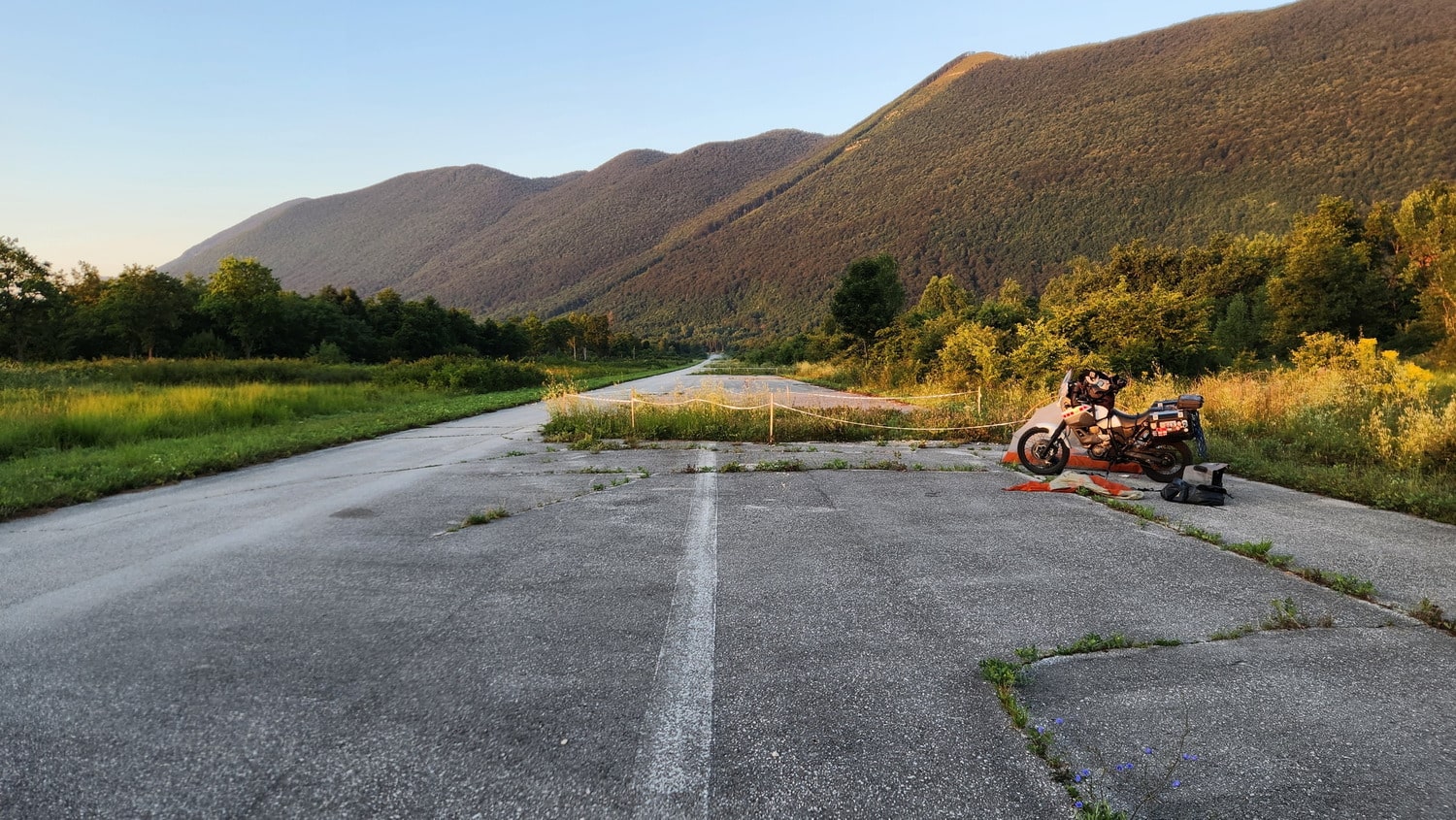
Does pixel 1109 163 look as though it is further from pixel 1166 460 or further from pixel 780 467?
pixel 780 467

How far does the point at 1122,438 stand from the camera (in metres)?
8.16

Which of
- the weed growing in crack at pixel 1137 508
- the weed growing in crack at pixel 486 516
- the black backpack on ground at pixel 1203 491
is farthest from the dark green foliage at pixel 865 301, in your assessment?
the weed growing in crack at pixel 486 516

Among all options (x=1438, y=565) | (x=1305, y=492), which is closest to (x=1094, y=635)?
(x=1438, y=565)

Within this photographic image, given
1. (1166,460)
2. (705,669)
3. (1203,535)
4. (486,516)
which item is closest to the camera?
(705,669)

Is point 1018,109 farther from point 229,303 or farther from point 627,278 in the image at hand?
point 229,303

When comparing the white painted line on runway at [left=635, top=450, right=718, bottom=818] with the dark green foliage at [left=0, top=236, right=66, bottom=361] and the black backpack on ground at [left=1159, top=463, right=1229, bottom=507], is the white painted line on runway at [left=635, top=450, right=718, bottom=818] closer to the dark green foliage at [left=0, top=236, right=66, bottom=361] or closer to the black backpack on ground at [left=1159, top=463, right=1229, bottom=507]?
the black backpack on ground at [left=1159, top=463, right=1229, bottom=507]

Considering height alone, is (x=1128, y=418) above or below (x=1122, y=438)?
above

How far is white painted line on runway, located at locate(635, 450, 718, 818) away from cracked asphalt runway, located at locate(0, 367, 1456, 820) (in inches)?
0.6

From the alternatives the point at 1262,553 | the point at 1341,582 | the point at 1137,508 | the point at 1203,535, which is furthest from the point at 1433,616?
the point at 1137,508

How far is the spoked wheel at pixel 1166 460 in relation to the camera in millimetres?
7832

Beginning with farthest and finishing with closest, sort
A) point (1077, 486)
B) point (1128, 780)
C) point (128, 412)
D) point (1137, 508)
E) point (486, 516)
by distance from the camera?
point (128, 412), point (1077, 486), point (1137, 508), point (486, 516), point (1128, 780)

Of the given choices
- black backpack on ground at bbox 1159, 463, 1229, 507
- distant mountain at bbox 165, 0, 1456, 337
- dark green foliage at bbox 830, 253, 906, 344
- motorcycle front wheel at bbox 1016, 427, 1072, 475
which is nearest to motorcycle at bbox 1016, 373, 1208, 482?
motorcycle front wheel at bbox 1016, 427, 1072, 475

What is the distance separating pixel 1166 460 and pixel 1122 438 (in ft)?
1.80

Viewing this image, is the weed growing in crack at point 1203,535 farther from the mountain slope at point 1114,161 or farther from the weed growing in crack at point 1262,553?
the mountain slope at point 1114,161
